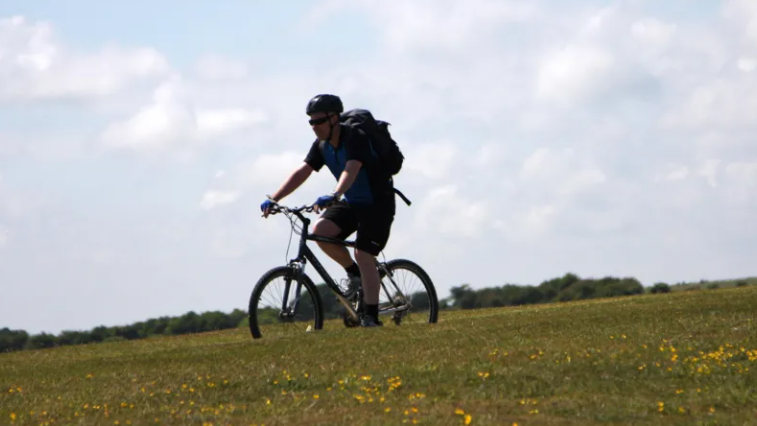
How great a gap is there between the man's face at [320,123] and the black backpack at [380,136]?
0.78ft

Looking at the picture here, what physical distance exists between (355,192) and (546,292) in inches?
524

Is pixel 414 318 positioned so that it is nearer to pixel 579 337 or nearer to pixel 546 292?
pixel 579 337

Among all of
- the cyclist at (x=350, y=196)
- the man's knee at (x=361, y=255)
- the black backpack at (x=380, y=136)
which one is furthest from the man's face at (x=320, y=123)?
the man's knee at (x=361, y=255)

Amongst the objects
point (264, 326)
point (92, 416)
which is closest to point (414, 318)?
point (264, 326)

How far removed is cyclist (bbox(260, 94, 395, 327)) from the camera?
12570 millimetres

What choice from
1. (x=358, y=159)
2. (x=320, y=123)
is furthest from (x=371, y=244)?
(x=320, y=123)

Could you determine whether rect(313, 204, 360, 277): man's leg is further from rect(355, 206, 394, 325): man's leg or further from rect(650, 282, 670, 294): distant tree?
rect(650, 282, 670, 294): distant tree

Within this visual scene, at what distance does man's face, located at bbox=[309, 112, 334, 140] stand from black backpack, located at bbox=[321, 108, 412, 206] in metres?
0.24

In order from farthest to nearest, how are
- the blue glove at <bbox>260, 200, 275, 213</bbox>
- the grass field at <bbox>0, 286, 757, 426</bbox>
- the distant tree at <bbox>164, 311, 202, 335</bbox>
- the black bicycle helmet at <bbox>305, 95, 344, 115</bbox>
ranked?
the distant tree at <bbox>164, 311, 202, 335</bbox> < the blue glove at <bbox>260, 200, 275, 213</bbox> < the black bicycle helmet at <bbox>305, 95, 344, 115</bbox> < the grass field at <bbox>0, 286, 757, 426</bbox>

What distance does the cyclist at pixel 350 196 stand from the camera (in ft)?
41.2

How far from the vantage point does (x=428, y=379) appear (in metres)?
9.41

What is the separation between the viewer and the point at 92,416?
8.78m

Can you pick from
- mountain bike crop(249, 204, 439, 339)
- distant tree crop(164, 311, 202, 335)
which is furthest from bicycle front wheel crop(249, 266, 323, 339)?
distant tree crop(164, 311, 202, 335)

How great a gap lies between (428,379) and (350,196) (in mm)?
4002
